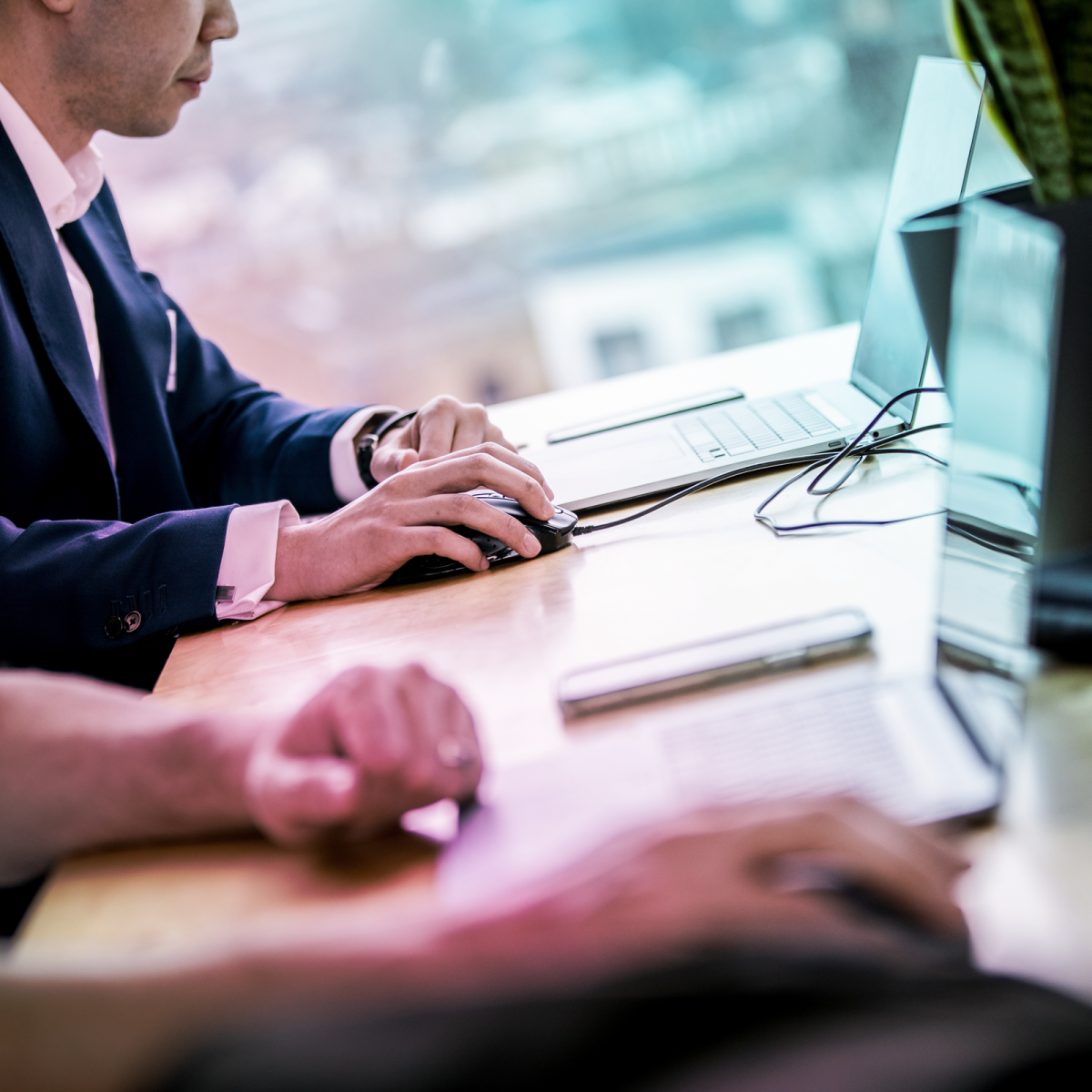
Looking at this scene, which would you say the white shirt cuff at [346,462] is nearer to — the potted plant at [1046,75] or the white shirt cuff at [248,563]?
the white shirt cuff at [248,563]

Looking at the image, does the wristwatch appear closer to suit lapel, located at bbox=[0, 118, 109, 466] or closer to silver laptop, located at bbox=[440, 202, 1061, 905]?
suit lapel, located at bbox=[0, 118, 109, 466]

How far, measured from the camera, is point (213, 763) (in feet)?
1.77

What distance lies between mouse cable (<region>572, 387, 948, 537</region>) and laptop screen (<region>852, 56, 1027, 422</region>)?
4 cm

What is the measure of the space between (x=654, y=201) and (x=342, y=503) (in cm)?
249

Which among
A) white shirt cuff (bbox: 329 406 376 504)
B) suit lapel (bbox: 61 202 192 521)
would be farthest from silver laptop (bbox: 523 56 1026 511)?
suit lapel (bbox: 61 202 192 521)

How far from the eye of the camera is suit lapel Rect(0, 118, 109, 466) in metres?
1.05

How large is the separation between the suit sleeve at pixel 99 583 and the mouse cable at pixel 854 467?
1.70 ft

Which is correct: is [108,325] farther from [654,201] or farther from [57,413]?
[654,201]

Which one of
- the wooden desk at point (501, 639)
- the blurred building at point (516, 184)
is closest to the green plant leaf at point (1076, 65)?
the wooden desk at point (501, 639)

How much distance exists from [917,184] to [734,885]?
86cm

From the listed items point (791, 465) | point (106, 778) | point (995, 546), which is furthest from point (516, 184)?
point (106, 778)

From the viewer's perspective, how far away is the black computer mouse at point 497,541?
3.01 ft

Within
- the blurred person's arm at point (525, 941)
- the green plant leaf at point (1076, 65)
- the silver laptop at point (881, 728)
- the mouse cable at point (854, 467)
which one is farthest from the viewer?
the mouse cable at point (854, 467)

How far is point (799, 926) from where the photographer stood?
366mm
